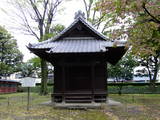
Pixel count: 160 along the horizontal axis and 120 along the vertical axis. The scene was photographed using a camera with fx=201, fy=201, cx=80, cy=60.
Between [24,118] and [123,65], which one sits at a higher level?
[123,65]

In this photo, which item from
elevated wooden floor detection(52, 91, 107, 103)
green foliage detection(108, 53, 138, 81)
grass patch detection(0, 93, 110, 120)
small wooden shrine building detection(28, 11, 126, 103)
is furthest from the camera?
green foliage detection(108, 53, 138, 81)

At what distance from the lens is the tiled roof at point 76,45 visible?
11125mm

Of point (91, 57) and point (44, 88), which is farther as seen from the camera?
point (44, 88)

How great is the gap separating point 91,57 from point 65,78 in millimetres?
2181

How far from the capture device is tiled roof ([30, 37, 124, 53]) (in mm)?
11125

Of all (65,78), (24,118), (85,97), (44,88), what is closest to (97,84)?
(85,97)

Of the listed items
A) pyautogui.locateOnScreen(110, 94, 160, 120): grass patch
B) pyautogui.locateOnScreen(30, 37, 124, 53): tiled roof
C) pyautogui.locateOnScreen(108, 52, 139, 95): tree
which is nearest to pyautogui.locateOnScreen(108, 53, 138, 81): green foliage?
pyautogui.locateOnScreen(108, 52, 139, 95): tree

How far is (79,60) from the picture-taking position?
12180 mm

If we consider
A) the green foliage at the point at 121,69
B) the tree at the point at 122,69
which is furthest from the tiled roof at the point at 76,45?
the green foliage at the point at 121,69

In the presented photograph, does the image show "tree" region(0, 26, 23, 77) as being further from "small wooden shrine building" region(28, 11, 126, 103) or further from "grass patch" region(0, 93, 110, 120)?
"grass patch" region(0, 93, 110, 120)

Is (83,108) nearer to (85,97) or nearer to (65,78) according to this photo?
(85,97)

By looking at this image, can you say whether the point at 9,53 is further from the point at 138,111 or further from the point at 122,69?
the point at 138,111

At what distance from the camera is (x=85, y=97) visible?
11883 mm

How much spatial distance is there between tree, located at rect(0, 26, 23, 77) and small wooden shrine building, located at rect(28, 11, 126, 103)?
21661 millimetres
